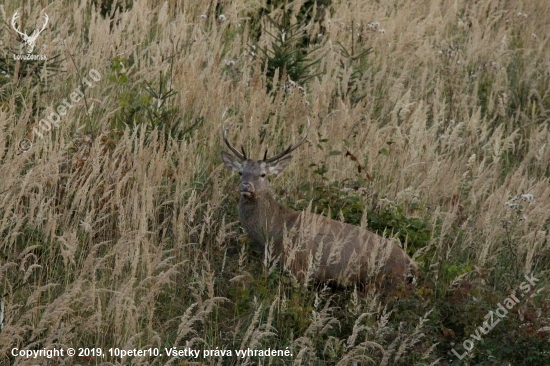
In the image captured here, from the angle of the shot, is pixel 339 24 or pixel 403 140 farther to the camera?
pixel 339 24

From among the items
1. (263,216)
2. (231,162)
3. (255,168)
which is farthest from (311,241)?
(231,162)

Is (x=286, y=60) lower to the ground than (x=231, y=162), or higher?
higher

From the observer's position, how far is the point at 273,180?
7.74 m

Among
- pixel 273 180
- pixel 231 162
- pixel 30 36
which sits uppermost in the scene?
pixel 30 36

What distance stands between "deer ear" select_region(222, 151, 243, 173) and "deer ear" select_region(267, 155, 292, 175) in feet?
0.83

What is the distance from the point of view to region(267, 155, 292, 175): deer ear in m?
7.20

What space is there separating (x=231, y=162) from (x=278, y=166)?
0.39 m

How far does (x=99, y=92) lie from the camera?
8.22 m

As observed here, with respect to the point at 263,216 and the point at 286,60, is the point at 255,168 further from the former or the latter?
the point at 286,60

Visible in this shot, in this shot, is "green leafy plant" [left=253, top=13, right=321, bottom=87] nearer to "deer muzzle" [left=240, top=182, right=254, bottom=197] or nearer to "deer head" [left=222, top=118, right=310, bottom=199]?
"deer head" [left=222, top=118, right=310, bottom=199]

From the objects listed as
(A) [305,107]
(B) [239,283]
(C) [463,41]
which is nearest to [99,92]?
(A) [305,107]

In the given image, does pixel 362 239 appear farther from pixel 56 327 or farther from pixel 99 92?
pixel 99 92

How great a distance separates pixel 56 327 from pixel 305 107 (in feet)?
14.6

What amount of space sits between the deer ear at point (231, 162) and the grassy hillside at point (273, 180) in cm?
17
